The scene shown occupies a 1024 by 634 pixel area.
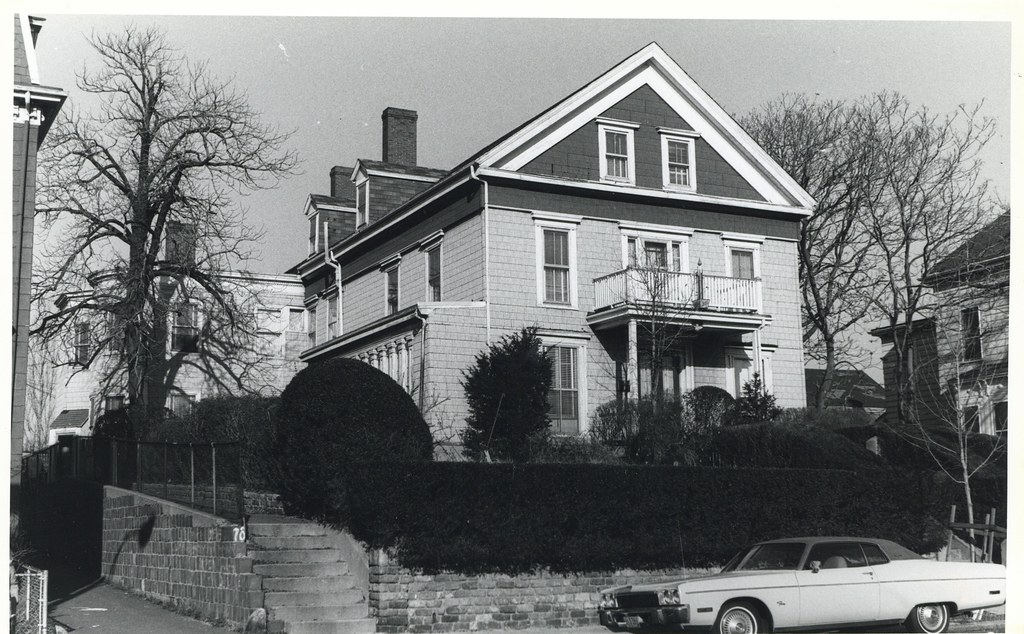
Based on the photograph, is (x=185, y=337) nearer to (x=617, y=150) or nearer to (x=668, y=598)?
(x=617, y=150)

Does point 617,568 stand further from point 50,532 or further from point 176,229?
point 176,229

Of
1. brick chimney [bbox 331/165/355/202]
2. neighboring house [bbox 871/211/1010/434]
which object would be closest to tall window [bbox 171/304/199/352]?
brick chimney [bbox 331/165/355/202]

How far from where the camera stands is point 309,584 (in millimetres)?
16250

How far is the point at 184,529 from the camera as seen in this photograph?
59.3ft

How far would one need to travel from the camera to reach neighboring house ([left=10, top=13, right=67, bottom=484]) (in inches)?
650

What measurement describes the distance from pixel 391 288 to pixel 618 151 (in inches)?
292

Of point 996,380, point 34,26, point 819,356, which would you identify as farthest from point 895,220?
point 34,26

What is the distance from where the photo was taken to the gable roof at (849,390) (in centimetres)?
A: 4486

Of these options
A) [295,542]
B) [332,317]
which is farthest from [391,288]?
[295,542]

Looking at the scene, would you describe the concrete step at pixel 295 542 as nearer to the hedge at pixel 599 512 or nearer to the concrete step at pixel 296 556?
the concrete step at pixel 296 556

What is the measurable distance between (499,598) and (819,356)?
2700 cm

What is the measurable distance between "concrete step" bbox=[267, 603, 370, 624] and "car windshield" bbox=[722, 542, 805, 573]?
5.07 m

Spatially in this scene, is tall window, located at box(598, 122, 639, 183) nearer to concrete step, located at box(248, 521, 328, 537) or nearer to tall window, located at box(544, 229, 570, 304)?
tall window, located at box(544, 229, 570, 304)

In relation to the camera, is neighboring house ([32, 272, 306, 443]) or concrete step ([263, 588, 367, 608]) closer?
concrete step ([263, 588, 367, 608])
